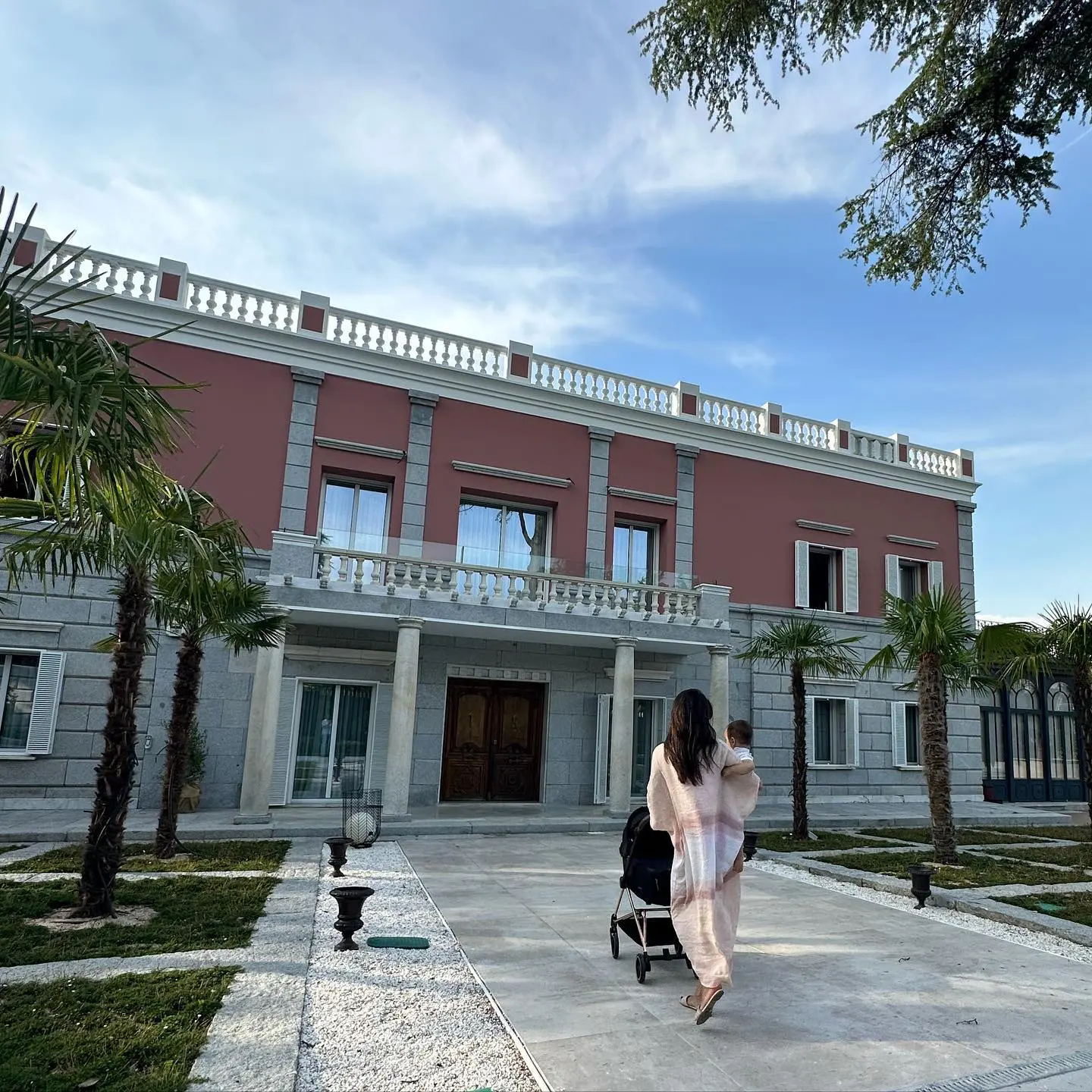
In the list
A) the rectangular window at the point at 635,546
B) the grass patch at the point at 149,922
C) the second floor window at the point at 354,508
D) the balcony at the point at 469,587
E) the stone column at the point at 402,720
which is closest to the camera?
the grass patch at the point at 149,922

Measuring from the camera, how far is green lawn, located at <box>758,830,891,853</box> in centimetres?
1160

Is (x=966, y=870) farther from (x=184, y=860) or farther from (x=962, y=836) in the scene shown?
(x=184, y=860)

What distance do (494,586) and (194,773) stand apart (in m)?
5.56

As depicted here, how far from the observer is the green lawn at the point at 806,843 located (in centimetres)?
1160

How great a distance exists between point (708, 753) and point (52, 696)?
1162 cm

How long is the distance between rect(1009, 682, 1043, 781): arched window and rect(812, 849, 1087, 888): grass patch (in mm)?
12259

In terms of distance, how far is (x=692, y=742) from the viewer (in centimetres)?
477

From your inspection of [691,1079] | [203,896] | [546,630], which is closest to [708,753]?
[691,1079]

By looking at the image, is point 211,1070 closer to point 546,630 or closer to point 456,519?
point 546,630

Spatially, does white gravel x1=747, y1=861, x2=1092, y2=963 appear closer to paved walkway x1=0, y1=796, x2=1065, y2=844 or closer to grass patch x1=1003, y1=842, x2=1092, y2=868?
grass patch x1=1003, y1=842, x2=1092, y2=868

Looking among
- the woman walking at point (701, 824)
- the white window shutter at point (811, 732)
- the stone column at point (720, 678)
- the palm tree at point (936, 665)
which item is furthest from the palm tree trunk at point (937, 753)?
the white window shutter at point (811, 732)

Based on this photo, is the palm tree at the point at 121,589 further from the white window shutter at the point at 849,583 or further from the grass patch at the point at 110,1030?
the white window shutter at the point at 849,583

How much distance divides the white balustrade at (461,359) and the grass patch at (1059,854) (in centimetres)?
837

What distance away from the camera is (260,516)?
14367 mm
